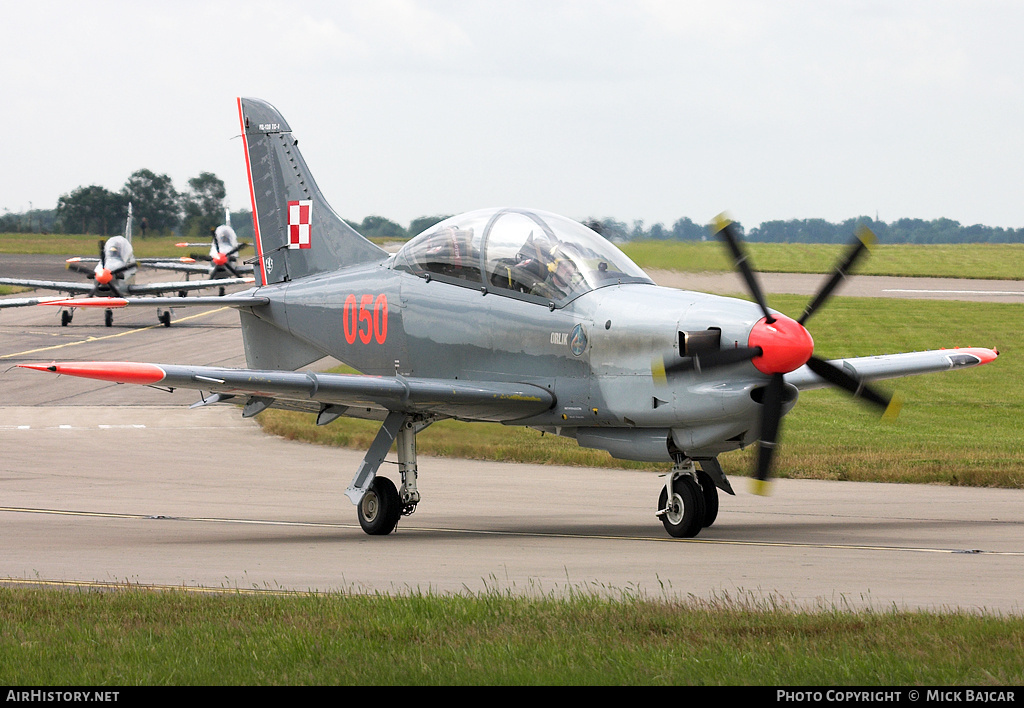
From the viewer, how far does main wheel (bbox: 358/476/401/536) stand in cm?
1486

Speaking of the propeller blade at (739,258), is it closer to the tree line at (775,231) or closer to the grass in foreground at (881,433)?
the tree line at (775,231)

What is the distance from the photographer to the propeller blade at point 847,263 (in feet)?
39.7

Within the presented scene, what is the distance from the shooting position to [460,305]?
47.8ft

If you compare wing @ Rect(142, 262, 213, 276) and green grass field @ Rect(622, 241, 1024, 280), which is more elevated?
green grass field @ Rect(622, 241, 1024, 280)

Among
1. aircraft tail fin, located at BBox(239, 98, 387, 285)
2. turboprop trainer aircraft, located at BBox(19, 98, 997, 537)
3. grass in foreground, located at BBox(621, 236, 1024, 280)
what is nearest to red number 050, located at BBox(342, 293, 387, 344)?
turboprop trainer aircraft, located at BBox(19, 98, 997, 537)

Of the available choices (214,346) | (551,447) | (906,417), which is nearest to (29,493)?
(551,447)

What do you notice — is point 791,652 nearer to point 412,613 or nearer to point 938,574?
point 412,613

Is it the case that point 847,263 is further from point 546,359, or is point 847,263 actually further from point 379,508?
point 379,508

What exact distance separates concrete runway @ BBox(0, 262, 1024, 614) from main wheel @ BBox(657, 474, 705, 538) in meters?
0.27

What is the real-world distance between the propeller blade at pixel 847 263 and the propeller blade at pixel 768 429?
0.78 metres

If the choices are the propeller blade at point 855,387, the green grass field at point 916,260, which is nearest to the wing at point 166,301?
the propeller blade at point 855,387

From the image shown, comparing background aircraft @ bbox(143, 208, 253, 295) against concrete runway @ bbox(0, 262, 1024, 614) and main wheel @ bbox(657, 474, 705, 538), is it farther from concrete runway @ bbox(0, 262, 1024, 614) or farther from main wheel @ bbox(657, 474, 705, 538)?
main wheel @ bbox(657, 474, 705, 538)

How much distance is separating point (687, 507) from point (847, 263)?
3.06 metres

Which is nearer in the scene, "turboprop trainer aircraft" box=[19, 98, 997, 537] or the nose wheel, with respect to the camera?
"turboprop trainer aircraft" box=[19, 98, 997, 537]
